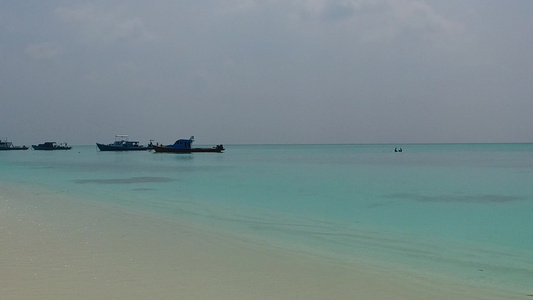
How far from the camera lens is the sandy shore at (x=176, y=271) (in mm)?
5320

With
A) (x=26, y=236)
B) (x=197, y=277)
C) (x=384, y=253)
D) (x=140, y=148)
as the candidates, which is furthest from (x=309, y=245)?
(x=140, y=148)

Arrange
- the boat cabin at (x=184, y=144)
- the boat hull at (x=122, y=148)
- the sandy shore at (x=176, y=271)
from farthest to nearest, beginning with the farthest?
the boat hull at (x=122, y=148), the boat cabin at (x=184, y=144), the sandy shore at (x=176, y=271)

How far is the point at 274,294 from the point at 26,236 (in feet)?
16.9

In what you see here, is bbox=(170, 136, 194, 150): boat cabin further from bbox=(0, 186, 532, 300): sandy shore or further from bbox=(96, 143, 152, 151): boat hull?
bbox=(0, 186, 532, 300): sandy shore

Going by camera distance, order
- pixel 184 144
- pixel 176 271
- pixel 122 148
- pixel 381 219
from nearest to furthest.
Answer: pixel 176 271
pixel 381 219
pixel 184 144
pixel 122 148

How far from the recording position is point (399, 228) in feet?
35.3

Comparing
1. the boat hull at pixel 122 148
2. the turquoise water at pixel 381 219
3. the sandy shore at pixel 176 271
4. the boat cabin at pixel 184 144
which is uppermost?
the boat cabin at pixel 184 144

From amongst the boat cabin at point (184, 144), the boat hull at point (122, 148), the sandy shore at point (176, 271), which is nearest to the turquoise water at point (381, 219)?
the sandy shore at point (176, 271)

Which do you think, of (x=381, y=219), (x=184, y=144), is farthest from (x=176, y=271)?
(x=184, y=144)

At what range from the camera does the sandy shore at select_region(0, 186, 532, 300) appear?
209 inches

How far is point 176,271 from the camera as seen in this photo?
6.20 m

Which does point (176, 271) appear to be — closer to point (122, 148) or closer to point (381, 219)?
point (381, 219)

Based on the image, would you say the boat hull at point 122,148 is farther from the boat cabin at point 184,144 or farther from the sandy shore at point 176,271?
the sandy shore at point 176,271

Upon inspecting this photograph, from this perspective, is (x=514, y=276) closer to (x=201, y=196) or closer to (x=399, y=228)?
(x=399, y=228)
